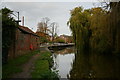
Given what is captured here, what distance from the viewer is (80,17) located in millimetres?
24469

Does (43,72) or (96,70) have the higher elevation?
(43,72)

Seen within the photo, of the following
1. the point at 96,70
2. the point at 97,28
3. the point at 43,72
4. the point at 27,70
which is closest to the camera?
the point at 43,72

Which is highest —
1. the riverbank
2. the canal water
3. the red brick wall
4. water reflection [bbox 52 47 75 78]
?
the red brick wall

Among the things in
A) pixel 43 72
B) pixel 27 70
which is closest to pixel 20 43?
pixel 27 70

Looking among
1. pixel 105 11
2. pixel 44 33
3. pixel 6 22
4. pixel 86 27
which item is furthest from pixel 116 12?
pixel 44 33

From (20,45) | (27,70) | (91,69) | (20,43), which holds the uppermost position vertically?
(20,43)

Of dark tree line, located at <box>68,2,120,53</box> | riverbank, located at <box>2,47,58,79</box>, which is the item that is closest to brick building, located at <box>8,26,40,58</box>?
riverbank, located at <box>2,47,58,79</box>

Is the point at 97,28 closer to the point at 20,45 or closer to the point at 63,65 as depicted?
the point at 63,65

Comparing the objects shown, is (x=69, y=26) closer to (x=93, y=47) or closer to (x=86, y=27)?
(x=86, y=27)

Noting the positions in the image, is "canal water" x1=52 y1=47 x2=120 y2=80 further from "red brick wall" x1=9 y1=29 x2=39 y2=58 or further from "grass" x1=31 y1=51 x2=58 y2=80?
"red brick wall" x1=9 y1=29 x2=39 y2=58

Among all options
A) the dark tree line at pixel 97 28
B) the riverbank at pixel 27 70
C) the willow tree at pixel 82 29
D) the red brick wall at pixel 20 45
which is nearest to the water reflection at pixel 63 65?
the riverbank at pixel 27 70

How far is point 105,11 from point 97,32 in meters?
3.35

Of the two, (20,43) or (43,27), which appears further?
(43,27)

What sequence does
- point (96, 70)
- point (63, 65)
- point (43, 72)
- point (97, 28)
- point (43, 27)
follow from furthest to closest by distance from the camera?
point (43, 27), point (97, 28), point (63, 65), point (96, 70), point (43, 72)
